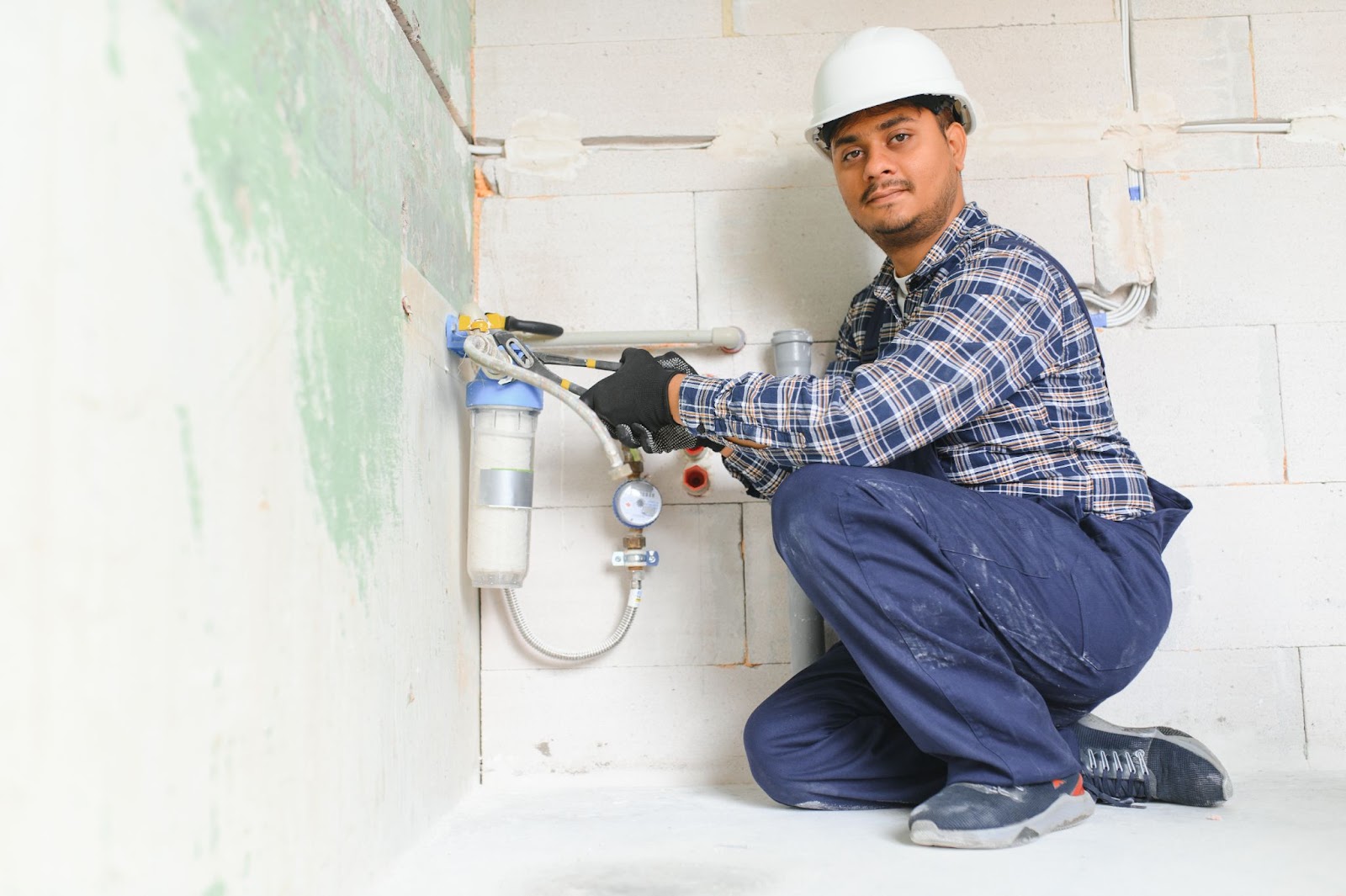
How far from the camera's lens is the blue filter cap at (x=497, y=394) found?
5.95 ft

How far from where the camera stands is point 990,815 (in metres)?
1.46

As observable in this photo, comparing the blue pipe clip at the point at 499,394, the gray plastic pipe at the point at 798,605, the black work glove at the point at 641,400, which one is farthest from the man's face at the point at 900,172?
the blue pipe clip at the point at 499,394

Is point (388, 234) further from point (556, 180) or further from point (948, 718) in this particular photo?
point (948, 718)

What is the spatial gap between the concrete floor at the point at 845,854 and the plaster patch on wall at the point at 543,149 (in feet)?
4.12

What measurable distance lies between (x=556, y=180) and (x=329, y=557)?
1196 mm

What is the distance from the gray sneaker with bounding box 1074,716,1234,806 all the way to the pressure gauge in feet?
2.82

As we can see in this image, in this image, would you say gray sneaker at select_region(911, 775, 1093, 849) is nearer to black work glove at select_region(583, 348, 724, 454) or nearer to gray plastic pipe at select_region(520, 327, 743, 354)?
black work glove at select_region(583, 348, 724, 454)

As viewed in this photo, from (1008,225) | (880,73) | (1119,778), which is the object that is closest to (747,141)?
(880,73)

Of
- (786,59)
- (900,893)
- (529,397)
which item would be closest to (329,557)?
(529,397)

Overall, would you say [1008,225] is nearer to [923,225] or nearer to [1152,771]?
[923,225]

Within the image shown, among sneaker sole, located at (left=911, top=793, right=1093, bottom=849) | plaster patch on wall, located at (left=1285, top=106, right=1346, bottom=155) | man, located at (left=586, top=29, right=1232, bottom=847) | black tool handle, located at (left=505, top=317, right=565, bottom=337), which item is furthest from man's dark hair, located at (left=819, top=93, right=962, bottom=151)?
sneaker sole, located at (left=911, top=793, right=1093, bottom=849)

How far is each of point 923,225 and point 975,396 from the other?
16.4 inches

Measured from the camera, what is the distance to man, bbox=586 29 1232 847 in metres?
1.55

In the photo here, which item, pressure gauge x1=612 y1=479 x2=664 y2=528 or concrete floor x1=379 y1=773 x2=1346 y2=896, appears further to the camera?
pressure gauge x1=612 y1=479 x2=664 y2=528
